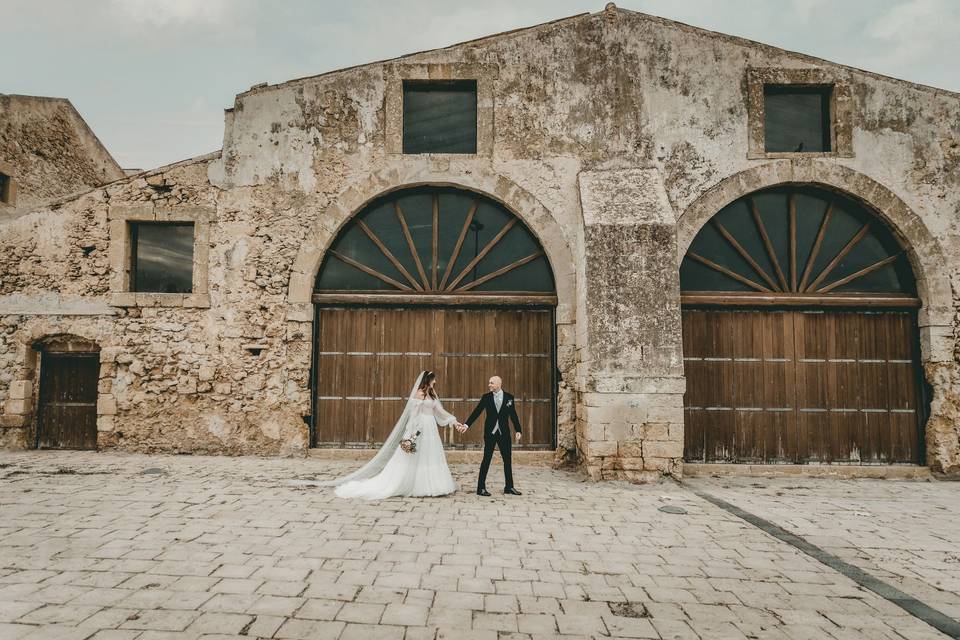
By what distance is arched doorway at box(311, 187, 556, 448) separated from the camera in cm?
769

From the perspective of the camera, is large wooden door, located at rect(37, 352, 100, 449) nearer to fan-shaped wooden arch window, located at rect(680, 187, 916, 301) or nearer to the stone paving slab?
the stone paving slab

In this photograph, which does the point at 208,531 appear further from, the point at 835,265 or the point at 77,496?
the point at 835,265

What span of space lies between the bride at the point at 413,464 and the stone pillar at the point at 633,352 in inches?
78.2

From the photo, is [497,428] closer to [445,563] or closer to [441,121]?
[445,563]

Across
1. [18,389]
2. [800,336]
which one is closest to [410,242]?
[800,336]

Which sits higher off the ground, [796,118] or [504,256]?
[796,118]

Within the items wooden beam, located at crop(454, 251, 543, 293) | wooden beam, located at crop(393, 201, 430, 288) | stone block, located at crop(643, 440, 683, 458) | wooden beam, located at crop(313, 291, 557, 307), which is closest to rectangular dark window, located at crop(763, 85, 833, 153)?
wooden beam, located at crop(454, 251, 543, 293)

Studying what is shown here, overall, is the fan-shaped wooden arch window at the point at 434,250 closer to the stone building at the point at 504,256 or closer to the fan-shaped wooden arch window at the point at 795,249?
the stone building at the point at 504,256

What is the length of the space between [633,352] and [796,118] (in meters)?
4.72

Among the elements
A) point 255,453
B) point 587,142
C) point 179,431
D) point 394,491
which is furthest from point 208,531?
point 587,142

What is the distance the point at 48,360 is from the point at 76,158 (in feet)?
17.2

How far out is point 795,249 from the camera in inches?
303

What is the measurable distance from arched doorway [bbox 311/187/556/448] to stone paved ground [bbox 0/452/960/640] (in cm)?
188

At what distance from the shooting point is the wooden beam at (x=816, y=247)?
7641 mm
